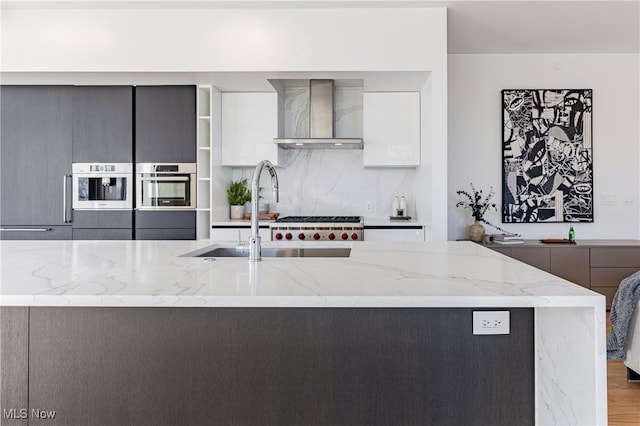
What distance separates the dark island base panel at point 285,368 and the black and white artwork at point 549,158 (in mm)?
3645

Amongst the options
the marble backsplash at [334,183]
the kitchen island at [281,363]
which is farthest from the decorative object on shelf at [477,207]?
the kitchen island at [281,363]

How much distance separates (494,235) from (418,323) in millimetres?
3409

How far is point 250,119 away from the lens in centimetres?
415

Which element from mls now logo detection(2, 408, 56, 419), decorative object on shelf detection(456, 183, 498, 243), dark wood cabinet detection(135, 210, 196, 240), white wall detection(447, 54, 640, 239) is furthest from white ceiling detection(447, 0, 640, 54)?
mls now logo detection(2, 408, 56, 419)

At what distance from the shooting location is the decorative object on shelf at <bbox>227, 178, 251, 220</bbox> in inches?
172

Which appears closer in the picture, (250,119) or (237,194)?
(250,119)

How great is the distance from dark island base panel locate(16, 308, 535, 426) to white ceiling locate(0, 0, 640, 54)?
284 cm

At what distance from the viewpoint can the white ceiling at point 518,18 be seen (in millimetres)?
3363

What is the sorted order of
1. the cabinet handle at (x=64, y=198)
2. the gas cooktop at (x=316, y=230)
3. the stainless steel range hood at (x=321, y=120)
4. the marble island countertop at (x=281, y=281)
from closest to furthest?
the marble island countertop at (x=281, y=281)
the gas cooktop at (x=316, y=230)
the cabinet handle at (x=64, y=198)
the stainless steel range hood at (x=321, y=120)

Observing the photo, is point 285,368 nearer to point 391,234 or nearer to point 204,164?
point 391,234

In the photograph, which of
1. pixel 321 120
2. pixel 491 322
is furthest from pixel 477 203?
pixel 491 322

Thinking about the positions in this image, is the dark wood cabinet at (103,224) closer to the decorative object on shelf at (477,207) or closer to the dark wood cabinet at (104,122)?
the dark wood cabinet at (104,122)

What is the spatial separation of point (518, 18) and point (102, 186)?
12.5 ft

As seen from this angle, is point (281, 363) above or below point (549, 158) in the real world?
below
